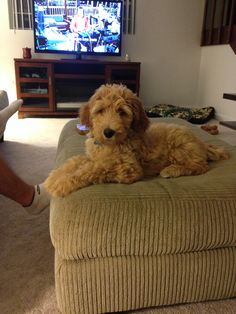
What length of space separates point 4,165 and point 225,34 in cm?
409

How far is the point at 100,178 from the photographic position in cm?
118

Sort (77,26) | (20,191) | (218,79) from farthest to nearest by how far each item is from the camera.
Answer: (218,79) → (77,26) → (20,191)

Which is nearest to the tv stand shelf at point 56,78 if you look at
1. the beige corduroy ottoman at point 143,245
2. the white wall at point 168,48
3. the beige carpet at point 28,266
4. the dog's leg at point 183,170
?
the white wall at point 168,48

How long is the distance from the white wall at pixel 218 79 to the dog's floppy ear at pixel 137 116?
3401mm

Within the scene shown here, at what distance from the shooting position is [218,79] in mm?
4715

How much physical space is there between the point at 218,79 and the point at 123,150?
3.96 m

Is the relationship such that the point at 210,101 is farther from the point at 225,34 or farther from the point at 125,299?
the point at 125,299

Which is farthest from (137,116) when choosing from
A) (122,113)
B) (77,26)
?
(77,26)

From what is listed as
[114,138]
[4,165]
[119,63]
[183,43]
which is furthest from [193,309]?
[183,43]

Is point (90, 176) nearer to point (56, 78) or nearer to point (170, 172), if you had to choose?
point (170, 172)

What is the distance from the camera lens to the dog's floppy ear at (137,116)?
1.25 meters

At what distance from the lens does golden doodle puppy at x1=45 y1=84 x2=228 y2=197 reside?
1190mm

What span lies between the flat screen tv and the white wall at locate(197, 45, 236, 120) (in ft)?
5.10

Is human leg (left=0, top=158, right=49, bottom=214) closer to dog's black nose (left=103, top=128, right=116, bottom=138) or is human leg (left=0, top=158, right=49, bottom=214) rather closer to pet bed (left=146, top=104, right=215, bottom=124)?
dog's black nose (left=103, top=128, right=116, bottom=138)
